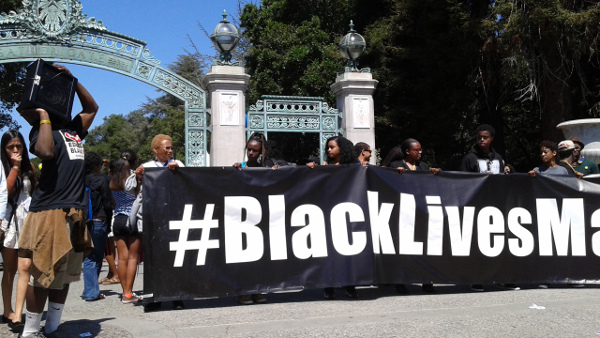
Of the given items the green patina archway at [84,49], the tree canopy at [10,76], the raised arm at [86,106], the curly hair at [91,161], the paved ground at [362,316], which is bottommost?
the paved ground at [362,316]

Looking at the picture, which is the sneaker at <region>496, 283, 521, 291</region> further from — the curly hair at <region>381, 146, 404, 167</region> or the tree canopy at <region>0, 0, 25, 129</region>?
the tree canopy at <region>0, 0, 25, 129</region>

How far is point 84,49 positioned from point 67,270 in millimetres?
8190

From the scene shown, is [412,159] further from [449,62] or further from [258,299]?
[449,62]

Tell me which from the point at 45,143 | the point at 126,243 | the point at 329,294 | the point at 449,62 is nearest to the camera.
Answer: the point at 45,143

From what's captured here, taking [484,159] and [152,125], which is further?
[152,125]

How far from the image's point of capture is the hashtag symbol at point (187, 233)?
6.06 meters

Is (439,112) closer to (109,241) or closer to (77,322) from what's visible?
(109,241)

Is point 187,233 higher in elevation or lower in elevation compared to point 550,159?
lower

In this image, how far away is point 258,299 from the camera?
6379mm

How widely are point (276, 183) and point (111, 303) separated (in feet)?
7.49

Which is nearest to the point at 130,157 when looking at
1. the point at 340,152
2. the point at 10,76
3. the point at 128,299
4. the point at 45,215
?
the point at 128,299

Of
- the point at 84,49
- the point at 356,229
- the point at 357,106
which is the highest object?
the point at 84,49

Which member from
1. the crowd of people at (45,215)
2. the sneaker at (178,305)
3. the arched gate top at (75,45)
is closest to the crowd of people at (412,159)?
the sneaker at (178,305)

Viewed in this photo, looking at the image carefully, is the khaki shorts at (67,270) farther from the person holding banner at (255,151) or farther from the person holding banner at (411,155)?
the person holding banner at (411,155)
